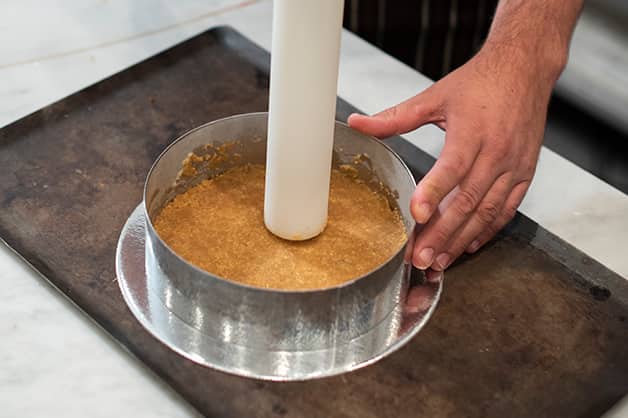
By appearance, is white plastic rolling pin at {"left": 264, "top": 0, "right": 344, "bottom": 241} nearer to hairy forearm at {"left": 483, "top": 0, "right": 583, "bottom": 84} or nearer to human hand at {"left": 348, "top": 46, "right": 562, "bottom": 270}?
human hand at {"left": 348, "top": 46, "right": 562, "bottom": 270}

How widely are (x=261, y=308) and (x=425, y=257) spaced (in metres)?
0.17

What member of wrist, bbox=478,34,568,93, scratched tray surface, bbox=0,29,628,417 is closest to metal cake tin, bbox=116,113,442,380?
scratched tray surface, bbox=0,29,628,417

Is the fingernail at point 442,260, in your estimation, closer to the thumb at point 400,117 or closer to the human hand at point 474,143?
the human hand at point 474,143

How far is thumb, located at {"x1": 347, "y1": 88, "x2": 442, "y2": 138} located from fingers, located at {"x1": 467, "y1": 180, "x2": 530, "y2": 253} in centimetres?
11

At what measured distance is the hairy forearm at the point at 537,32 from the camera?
0.89 meters

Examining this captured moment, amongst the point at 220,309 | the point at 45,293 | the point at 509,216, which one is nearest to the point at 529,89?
the point at 509,216

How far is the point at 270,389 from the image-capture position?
0.69 meters

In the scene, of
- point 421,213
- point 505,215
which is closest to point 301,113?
point 421,213

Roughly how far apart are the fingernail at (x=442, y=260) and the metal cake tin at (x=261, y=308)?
18 mm

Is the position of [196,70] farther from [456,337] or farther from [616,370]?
[616,370]

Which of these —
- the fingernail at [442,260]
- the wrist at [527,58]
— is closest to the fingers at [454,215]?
the fingernail at [442,260]

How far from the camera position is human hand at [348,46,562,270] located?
2.58 feet

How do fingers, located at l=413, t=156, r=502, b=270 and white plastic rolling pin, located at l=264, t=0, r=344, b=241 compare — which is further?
fingers, located at l=413, t=156, r=502, b=270

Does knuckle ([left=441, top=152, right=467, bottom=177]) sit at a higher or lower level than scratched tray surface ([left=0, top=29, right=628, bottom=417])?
higher
